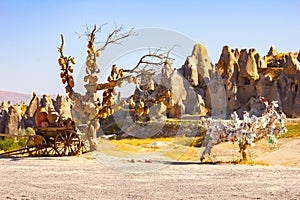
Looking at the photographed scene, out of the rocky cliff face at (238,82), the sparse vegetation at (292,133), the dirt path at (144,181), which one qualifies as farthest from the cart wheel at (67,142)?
the rocky cliff face at (238,82)

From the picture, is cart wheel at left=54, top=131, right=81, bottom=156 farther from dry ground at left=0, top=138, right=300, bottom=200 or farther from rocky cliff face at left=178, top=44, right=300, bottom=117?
rocky cliff face at left=178, top=44, right=300, bottom=117

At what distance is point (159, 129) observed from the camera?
1204 inches

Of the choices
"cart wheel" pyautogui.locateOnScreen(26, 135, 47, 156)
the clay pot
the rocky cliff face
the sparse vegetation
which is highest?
the rocky cliff face

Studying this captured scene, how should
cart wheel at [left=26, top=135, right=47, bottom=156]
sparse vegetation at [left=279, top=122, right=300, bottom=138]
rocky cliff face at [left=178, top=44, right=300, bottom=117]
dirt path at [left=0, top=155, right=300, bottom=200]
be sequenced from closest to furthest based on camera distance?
dirt path at [left=0, top=155, right=300, bottom=200], cart wheel at [left=26, top=135, right=47, bottom=156], sparse vegetation at [left=279, top=122, right=300, bottom=138], rocky cliff face at [left=178, top=44, right=300, bottom=117]

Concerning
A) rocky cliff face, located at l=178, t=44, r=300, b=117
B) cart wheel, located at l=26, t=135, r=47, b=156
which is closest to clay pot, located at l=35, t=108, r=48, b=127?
cart wheel, located at l=26, t=135, r=47, b=156

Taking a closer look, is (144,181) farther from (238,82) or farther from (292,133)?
(238,82)

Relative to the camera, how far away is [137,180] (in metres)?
9.66

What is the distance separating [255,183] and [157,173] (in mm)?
2439

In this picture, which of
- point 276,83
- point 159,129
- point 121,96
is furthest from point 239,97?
point 121,96

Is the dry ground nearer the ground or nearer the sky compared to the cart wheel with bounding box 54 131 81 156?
nearer the ground

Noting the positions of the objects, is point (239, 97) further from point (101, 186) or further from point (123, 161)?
point (101, 186)

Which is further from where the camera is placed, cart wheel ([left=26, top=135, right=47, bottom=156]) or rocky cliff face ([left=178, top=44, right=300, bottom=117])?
rocky cliff face ([left=178, top=44, right=300, bottom=117])

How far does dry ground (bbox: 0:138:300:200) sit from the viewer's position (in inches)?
317

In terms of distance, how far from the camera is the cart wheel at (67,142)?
→ 14.1 meters
